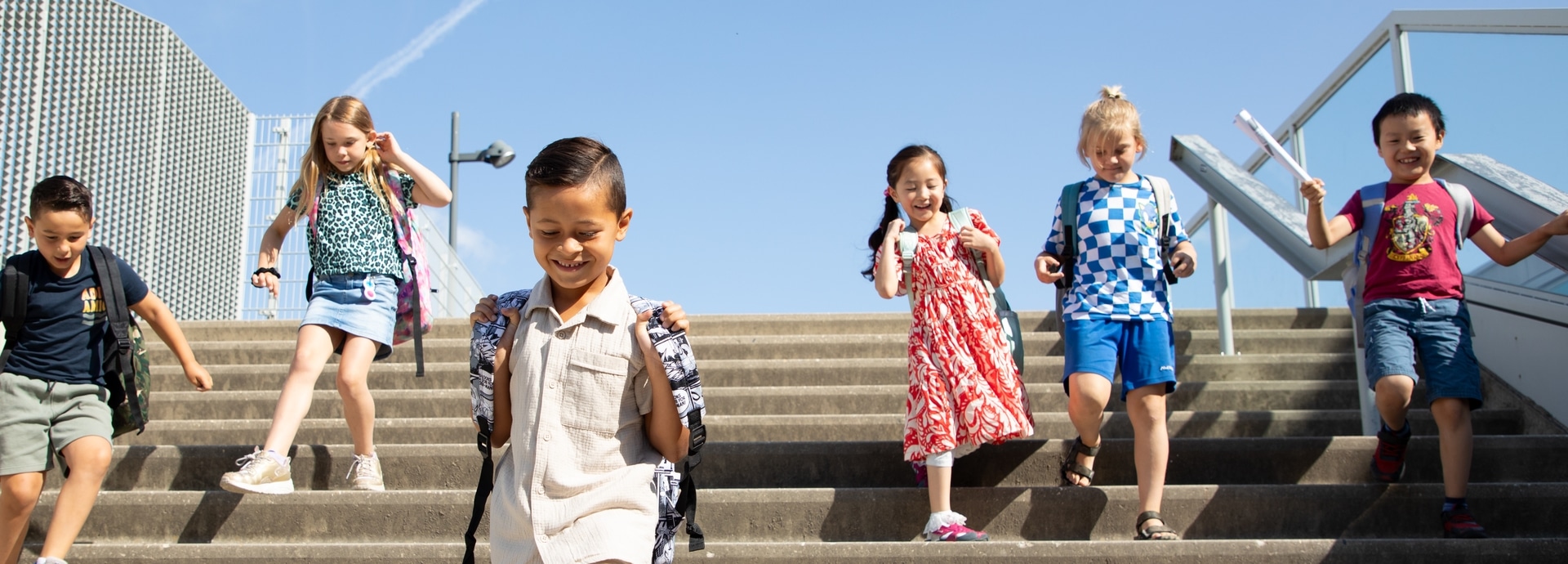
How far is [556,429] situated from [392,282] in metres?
2.15

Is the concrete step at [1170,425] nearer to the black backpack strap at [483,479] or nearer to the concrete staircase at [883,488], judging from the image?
the concrete staircase at [883,488]

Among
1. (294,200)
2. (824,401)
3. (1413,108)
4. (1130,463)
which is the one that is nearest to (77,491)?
(294,200)

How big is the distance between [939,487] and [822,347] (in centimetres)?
241

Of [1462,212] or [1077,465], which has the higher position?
[1462,212]


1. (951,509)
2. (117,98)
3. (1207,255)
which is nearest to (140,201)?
(117,98)

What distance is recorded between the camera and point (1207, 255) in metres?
7.53

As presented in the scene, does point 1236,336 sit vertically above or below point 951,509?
above

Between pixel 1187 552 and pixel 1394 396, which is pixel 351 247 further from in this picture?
pixel 1394 396

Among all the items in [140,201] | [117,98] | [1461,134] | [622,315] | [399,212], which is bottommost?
[622,315]

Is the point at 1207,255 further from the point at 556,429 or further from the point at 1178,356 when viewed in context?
the point at 556,429

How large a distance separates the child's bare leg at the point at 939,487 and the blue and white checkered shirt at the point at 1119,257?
0.67m

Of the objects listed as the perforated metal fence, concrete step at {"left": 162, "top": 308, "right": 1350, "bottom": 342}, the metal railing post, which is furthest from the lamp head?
the metal railing post

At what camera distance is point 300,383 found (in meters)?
3.74

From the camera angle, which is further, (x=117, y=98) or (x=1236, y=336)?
(x=117, y=98)
